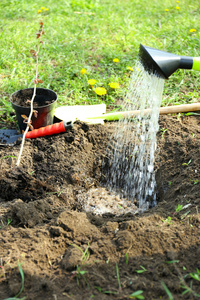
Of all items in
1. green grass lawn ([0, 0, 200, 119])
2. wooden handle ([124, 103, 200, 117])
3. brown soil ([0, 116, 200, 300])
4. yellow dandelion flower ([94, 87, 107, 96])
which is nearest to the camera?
brown soil ([0, 116, 200, 300])

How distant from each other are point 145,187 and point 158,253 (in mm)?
1296

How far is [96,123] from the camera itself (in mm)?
3264

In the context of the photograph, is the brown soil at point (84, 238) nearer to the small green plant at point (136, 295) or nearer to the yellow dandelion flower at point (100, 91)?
the small green plant at point (136, 295)

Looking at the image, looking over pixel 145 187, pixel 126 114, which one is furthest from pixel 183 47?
pixel 145 187

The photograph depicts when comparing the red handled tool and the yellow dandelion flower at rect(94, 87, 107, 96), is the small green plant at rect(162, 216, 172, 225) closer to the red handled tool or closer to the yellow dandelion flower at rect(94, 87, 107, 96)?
the red handled tool

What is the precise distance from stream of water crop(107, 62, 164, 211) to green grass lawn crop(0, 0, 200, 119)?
60cm

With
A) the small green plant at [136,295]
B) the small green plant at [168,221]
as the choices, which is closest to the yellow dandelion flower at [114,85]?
the small green plant at [168,221]

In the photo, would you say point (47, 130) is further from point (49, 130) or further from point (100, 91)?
point (100, 91)

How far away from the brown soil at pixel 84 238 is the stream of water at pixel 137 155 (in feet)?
0.55

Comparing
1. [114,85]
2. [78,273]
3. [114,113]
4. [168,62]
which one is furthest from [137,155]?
[78,273]

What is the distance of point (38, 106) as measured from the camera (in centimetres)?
321

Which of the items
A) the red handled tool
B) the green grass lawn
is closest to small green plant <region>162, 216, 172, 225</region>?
the red handled tool

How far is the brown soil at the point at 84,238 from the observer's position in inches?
58.2

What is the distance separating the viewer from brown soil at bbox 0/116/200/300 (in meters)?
1.48
